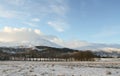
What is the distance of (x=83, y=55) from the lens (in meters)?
159

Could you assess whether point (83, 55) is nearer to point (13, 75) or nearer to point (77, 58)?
point (77, 58)

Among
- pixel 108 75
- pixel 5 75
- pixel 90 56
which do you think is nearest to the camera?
pixel 5 75

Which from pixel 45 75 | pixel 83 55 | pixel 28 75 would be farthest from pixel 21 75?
pixel 83 55

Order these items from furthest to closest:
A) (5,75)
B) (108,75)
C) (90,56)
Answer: (90,56) < (108,75) < (5,75)

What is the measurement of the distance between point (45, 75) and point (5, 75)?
3.22 m

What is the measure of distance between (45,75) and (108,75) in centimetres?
538

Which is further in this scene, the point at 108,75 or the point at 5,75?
the point at 108,75

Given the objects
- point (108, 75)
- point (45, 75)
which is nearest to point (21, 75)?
point (45, 75)

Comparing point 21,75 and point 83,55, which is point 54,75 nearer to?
point 21,75

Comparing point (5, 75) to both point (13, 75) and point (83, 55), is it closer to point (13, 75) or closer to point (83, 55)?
point (13, 75)

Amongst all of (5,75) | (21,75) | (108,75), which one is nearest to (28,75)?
(21,75)

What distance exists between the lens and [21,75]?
733 inches

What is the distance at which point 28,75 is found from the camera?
1877 centimetres

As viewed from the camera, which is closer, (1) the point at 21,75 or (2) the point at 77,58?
(1) the point at 21,75
